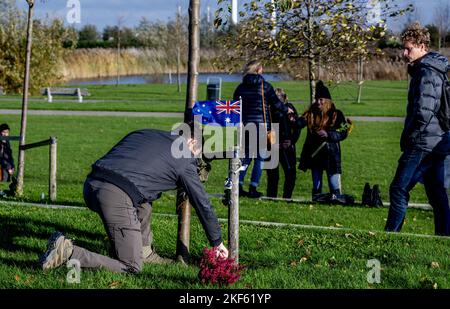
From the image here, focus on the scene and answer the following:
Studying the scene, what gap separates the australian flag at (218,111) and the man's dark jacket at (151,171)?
447 mm

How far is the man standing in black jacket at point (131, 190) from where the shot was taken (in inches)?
245

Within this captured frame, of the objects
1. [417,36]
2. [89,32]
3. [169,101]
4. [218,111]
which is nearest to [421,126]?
[417,36]

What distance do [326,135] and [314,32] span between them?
91.4 inches

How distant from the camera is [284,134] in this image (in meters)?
12.5

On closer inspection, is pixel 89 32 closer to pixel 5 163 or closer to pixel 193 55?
pixel 5 163

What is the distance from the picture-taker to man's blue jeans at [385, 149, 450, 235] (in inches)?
321

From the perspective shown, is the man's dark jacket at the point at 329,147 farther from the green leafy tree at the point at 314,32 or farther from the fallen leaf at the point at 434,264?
the fallen leaf at the point at 434,264

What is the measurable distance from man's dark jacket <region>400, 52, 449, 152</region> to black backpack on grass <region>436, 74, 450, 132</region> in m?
0.06

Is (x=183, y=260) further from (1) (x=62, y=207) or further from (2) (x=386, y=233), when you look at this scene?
(1) (x=62, y=207)

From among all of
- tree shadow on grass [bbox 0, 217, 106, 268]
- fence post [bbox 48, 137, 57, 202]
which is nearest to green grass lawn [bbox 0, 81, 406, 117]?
fence post [bbox 48, 137, 57, 202]

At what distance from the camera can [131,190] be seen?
625 centimetres

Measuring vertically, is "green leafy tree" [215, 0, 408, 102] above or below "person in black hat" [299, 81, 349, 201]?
above

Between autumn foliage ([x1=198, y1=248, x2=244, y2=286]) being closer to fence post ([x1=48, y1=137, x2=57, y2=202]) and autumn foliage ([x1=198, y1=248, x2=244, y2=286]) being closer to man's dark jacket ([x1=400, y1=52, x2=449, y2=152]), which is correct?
man's dark jacket ([x1=400, y1=52, x2=449, y2=152])
